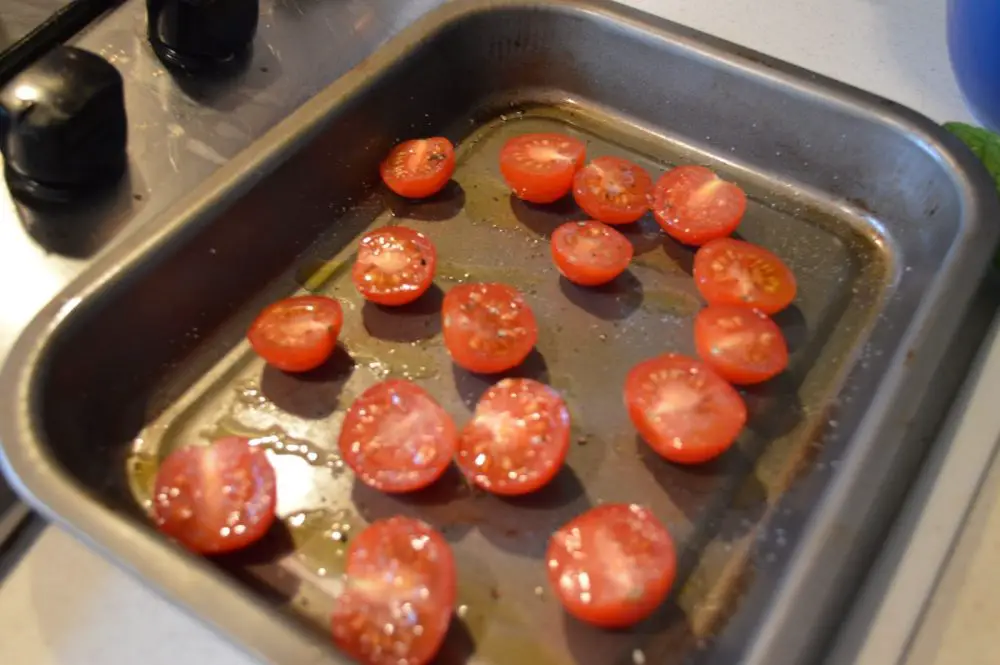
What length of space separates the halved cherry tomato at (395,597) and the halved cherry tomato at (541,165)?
0.41 meters

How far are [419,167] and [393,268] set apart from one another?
0.47 feet

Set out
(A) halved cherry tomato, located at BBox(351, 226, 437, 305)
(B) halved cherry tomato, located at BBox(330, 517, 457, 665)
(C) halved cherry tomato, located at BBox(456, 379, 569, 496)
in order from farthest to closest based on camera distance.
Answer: (A) halved cherry tomato, located at BBox(351, 226, 437, 305) < (C) halved cherry tomato, located at BBox(456, 379, 569, 496) < (B) halved cherry tomato, located at BBox(330, 517, 457, 665)

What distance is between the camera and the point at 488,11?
94cm

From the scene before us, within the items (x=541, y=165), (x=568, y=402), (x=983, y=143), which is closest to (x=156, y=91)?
(x=541, y=165)

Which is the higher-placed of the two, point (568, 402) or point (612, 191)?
point (612, 191)

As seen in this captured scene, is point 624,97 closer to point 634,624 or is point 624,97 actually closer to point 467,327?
point 467,327

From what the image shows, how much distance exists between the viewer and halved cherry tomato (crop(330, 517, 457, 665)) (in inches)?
22.6

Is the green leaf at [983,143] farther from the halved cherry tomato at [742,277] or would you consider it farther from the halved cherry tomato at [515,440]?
the halved cherry tomato at [515,440]

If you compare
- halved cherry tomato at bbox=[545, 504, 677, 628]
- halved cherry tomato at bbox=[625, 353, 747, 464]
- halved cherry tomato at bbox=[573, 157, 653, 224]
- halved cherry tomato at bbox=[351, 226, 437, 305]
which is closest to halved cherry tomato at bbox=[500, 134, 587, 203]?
halved cherry tomato at bbox=[573, 157, 653, 224]

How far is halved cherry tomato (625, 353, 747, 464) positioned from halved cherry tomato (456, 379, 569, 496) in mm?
67

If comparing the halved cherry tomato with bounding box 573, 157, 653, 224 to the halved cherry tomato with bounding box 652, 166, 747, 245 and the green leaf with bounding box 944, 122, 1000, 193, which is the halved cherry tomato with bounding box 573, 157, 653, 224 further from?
the green leaf with bounding box 944, 122, 1000, 193

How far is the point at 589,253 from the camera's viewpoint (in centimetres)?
82

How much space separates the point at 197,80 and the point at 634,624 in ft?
2.07

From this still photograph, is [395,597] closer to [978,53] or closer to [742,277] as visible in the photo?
[742,277]
